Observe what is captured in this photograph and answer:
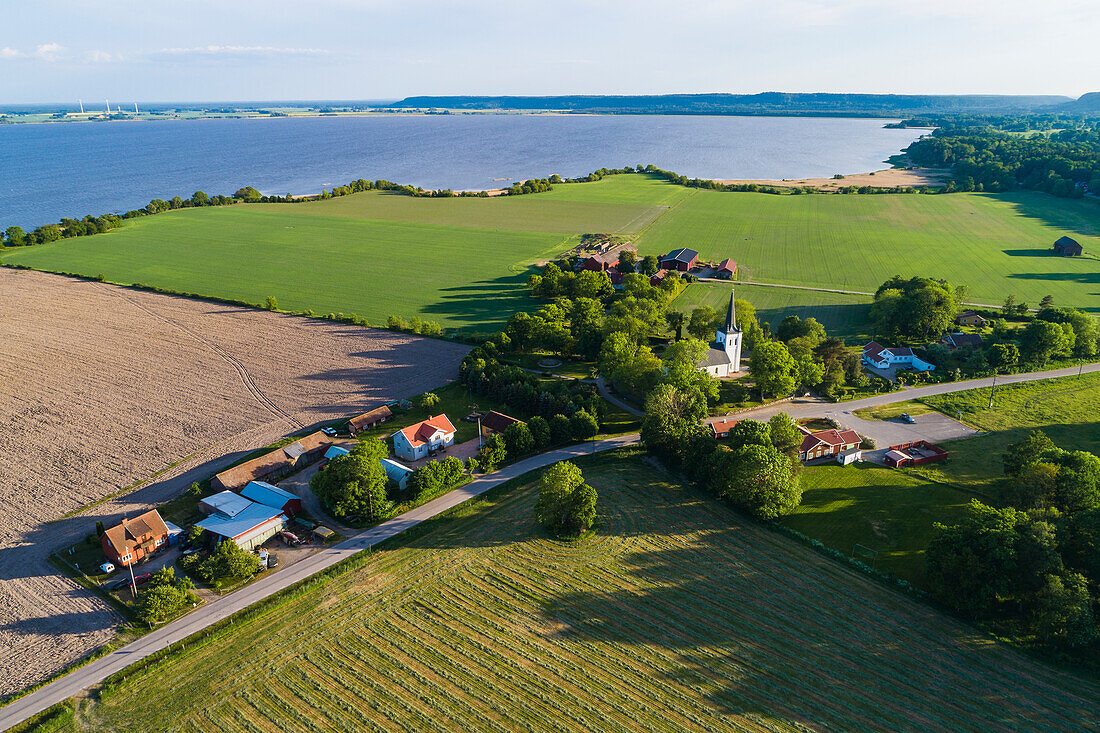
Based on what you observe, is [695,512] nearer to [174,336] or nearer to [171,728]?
[171,728]

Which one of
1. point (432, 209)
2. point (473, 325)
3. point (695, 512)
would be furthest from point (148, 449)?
point (432, 209)

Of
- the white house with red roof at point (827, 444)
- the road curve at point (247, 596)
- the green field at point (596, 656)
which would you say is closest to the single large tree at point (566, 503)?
the green field at point (596, 656)

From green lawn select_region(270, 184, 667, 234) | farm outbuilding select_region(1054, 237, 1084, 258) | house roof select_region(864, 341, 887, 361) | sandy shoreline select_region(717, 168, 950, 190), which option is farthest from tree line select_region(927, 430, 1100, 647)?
sandy shoreline select_region(717, 168, 950, 190)

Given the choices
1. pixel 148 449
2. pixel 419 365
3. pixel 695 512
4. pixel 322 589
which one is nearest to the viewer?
pixel 322 589

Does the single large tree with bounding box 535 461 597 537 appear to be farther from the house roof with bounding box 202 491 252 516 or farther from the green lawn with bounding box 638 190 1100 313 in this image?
the green lawn with bounding box 638 190 1100 313

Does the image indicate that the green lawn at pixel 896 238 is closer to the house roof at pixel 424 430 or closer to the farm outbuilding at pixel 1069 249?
the farm outbuilding at pixel 1069 249
